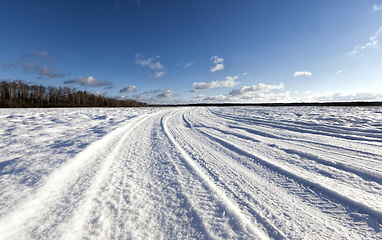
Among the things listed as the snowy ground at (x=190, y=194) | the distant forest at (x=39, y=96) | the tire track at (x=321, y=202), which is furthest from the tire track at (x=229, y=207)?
the distant forest at (x=39, y=96)

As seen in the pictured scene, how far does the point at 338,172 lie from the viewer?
2.49m

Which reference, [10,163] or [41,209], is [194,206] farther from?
[10,163]

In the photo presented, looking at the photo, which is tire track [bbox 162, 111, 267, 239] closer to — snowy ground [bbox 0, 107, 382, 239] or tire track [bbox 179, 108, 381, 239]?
snowy ground [bbox 0, 107, 382, 239]

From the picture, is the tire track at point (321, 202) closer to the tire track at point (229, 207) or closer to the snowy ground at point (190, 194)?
the snowy ground at point (190, 194)

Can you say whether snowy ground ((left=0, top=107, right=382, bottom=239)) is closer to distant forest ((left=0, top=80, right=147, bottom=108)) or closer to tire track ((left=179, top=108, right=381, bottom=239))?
tire track ((left=179, top=108, right=381, bottom=239))

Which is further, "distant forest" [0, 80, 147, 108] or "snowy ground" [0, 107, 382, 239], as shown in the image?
"distant forest" [0, 80, 147, 108]

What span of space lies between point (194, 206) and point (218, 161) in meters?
1.44

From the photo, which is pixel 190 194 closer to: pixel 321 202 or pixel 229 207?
pixel 229 207

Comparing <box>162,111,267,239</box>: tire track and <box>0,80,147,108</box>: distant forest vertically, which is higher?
<box>0,80,147,108</box>: distant forest

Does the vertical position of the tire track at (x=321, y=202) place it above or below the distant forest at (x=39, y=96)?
below

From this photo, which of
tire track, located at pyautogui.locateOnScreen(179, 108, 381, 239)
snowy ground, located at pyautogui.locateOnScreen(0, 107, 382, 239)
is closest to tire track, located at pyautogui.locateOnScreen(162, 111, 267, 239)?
snowy ground, located at pyautogui.locateOnScreen(0, 107, 382, 239)

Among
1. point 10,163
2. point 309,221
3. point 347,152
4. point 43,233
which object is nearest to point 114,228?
point 43,233

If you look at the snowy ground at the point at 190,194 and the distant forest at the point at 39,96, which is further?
the distant forest at the point at 39,96

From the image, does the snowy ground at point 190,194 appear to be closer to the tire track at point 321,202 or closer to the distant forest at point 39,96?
the tire track at point 321,202
